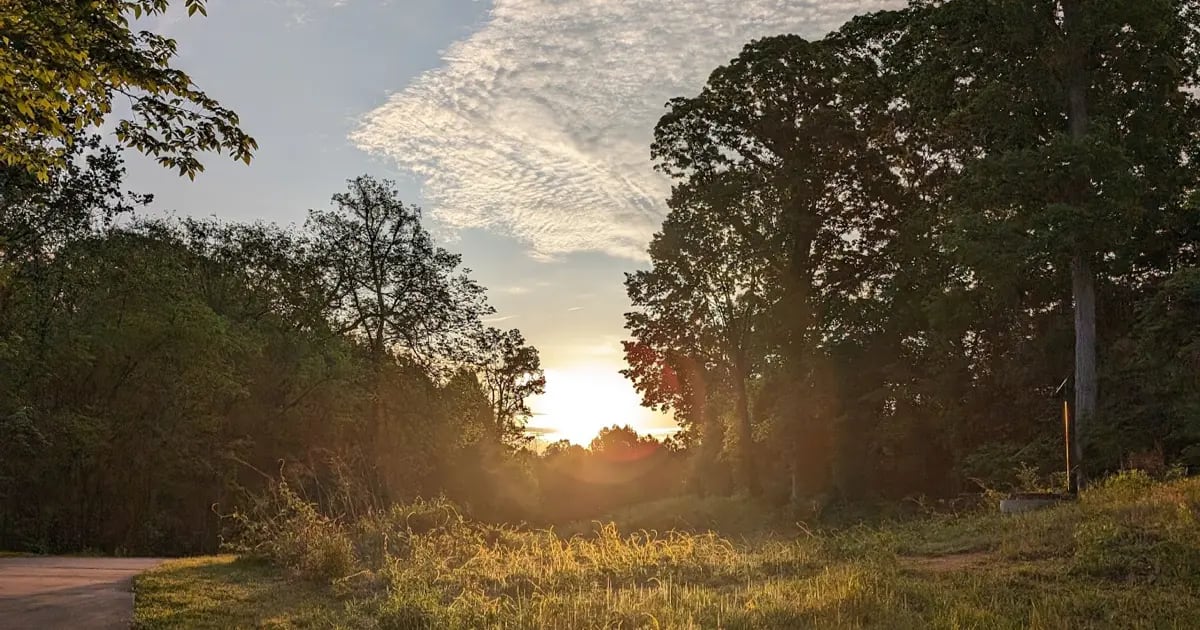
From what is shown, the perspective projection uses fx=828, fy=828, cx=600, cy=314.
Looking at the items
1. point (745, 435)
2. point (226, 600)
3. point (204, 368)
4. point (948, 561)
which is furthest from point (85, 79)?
point (745, 435)

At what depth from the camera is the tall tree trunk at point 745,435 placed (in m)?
35.0

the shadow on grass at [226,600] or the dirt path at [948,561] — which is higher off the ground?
the dirt path at [948,561]

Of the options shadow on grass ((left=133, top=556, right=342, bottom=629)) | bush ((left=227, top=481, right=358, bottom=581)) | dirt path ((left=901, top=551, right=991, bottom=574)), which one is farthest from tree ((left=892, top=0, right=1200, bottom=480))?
shadow on grass ((left=133, top=556, right=342, bottom=629))

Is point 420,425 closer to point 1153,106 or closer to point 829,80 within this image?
point 829,80

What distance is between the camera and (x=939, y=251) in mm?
22047

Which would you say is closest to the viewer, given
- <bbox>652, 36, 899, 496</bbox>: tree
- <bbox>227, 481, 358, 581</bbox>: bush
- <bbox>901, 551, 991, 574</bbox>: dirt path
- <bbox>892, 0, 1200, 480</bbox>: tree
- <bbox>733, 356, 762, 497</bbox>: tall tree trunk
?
<bbox>901, 551, 991, 574</bbox>: dirt path

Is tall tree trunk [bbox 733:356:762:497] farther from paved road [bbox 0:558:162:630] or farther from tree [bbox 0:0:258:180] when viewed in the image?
tree [bbox 0:0:258:180]

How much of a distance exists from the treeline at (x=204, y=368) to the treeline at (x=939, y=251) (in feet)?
36.3

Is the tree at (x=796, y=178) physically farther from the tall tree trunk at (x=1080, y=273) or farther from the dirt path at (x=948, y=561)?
the dirt path at (x=948, y=561)

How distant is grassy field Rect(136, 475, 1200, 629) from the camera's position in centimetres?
694

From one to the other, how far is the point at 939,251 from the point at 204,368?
20.2m

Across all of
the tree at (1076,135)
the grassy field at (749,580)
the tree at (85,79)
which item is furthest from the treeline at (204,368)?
the tree at (1076,135)

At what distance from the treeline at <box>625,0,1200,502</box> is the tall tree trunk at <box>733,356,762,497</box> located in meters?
0.13

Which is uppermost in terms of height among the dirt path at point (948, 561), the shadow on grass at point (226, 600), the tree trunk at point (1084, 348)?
the tree trunk at point (1084, 348)
